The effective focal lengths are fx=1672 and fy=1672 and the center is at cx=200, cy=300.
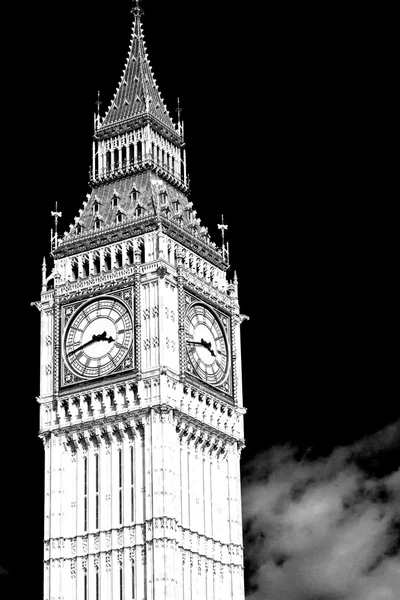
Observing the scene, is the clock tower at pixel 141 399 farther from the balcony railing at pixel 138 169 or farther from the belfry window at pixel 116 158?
the belfry window at pixel 116 158

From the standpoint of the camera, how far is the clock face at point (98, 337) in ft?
276

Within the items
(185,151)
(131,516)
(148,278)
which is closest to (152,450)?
(131,516)

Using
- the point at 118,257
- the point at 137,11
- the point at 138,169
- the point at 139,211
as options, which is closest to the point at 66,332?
the point at 118,257

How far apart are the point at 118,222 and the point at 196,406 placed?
1082 centimetres

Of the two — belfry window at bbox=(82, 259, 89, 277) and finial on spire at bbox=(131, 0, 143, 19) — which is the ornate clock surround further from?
finial on spire at bbox=(131, 0, 143, 19)

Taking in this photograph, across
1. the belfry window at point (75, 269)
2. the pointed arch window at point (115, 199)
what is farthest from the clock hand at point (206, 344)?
the pointed arch window at point (115, 199)

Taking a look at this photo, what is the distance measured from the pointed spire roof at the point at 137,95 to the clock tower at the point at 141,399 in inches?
55.0

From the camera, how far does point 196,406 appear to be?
8431 cm

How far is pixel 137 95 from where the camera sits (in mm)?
92875

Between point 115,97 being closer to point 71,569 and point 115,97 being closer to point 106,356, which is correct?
point 106,356

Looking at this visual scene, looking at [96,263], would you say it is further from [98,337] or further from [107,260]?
[98,337]

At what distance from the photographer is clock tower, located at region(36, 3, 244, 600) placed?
80750 mm

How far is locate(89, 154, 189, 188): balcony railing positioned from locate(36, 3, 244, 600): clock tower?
104 millimetres

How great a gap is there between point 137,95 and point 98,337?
1558cm
